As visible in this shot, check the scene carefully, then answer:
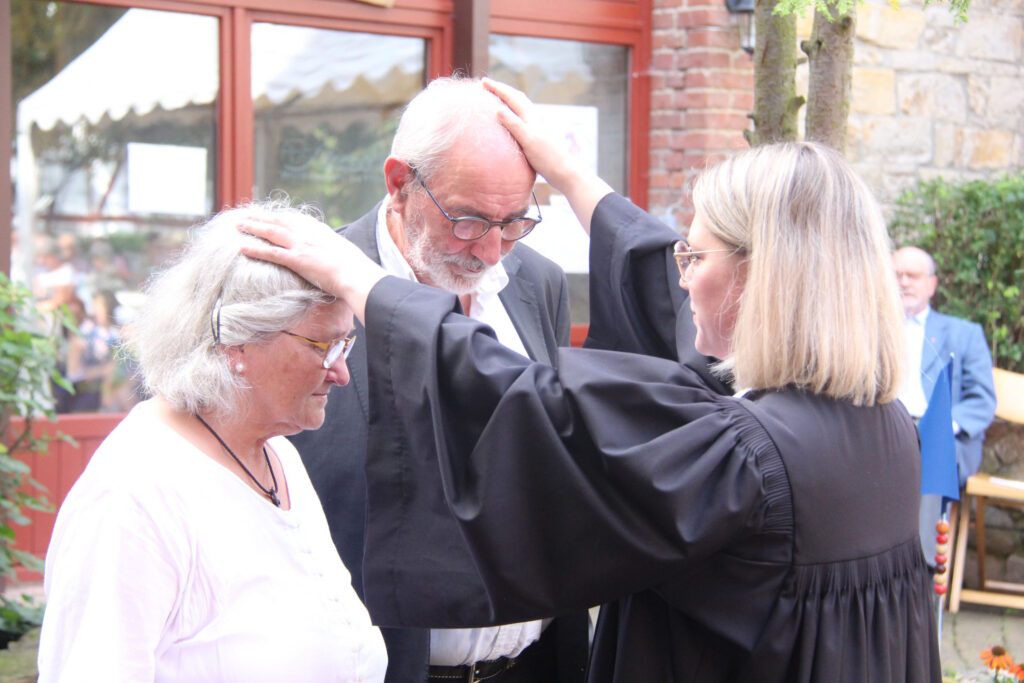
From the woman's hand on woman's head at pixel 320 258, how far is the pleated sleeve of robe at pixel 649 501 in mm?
58

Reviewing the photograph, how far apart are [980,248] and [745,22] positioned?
6.17ft

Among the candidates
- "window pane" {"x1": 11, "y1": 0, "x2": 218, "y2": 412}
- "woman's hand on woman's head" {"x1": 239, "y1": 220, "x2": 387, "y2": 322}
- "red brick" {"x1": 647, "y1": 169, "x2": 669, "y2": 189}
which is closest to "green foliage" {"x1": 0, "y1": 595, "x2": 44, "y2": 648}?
"window pane" {"x1": 11, "y1": 0, "x2": 218, "y2": 412}

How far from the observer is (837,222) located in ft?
5.41

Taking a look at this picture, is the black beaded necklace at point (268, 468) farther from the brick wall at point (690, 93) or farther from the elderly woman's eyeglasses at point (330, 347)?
the brick wall at point (690, 93)

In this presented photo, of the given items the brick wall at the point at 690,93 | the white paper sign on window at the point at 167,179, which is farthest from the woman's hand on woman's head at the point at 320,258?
the brick wall at the point at 690,93

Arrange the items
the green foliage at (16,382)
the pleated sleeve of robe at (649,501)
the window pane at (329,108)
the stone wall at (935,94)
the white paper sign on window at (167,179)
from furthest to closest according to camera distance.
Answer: the stone wall at (935,94) → the window pane at (329,108) → the white paper sign on window at (167,179) → the green foliage at (16,382) → the pleated sleeve of robe at (649,501)

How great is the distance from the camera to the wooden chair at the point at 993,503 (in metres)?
5.66

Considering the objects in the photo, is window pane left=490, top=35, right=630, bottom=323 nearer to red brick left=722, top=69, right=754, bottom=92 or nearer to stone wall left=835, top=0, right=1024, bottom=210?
red brick left=722, top=69, right=754, bottom=92

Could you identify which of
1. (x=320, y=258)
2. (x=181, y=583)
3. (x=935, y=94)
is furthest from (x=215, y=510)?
(x=935, y=94)

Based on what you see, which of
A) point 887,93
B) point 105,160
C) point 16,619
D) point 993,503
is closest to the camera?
point 16,619

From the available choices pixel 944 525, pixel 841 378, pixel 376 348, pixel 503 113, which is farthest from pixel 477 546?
pixel 944 525

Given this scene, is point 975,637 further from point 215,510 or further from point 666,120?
point 215,510

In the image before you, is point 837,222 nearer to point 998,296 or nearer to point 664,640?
point 664,640

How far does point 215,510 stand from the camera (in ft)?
5.75
